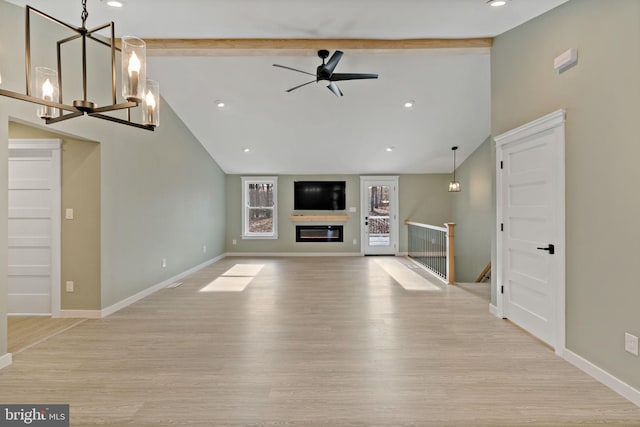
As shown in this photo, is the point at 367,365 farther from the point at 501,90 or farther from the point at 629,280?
the point at 501,90

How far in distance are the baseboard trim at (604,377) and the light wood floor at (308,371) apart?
0.06m

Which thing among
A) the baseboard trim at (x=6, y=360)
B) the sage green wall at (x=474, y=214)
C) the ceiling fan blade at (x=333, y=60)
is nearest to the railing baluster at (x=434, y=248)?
the sage green wall at (x=474, y=214)

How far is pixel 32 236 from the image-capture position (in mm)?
4047

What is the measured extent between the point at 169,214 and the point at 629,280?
602 centimetres

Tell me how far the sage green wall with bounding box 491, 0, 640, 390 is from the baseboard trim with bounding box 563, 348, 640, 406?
1.5 inches

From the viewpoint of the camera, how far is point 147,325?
3.71m

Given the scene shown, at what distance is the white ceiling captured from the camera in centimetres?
318

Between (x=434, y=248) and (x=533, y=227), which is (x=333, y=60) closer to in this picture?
(x=533, y=227)

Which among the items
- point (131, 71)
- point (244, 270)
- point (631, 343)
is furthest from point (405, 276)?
point (131, 71)

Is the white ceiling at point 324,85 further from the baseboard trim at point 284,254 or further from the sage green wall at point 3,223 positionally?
the baseboard trim at point 284,254

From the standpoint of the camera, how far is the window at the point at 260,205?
9273 millimetres

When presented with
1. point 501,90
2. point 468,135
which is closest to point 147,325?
point 501,90

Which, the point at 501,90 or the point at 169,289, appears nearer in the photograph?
the point at 501,90

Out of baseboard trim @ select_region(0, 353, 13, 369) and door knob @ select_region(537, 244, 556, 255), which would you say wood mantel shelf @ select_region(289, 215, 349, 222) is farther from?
baseboard trim @ select_region(0, 353, 13, 369)
